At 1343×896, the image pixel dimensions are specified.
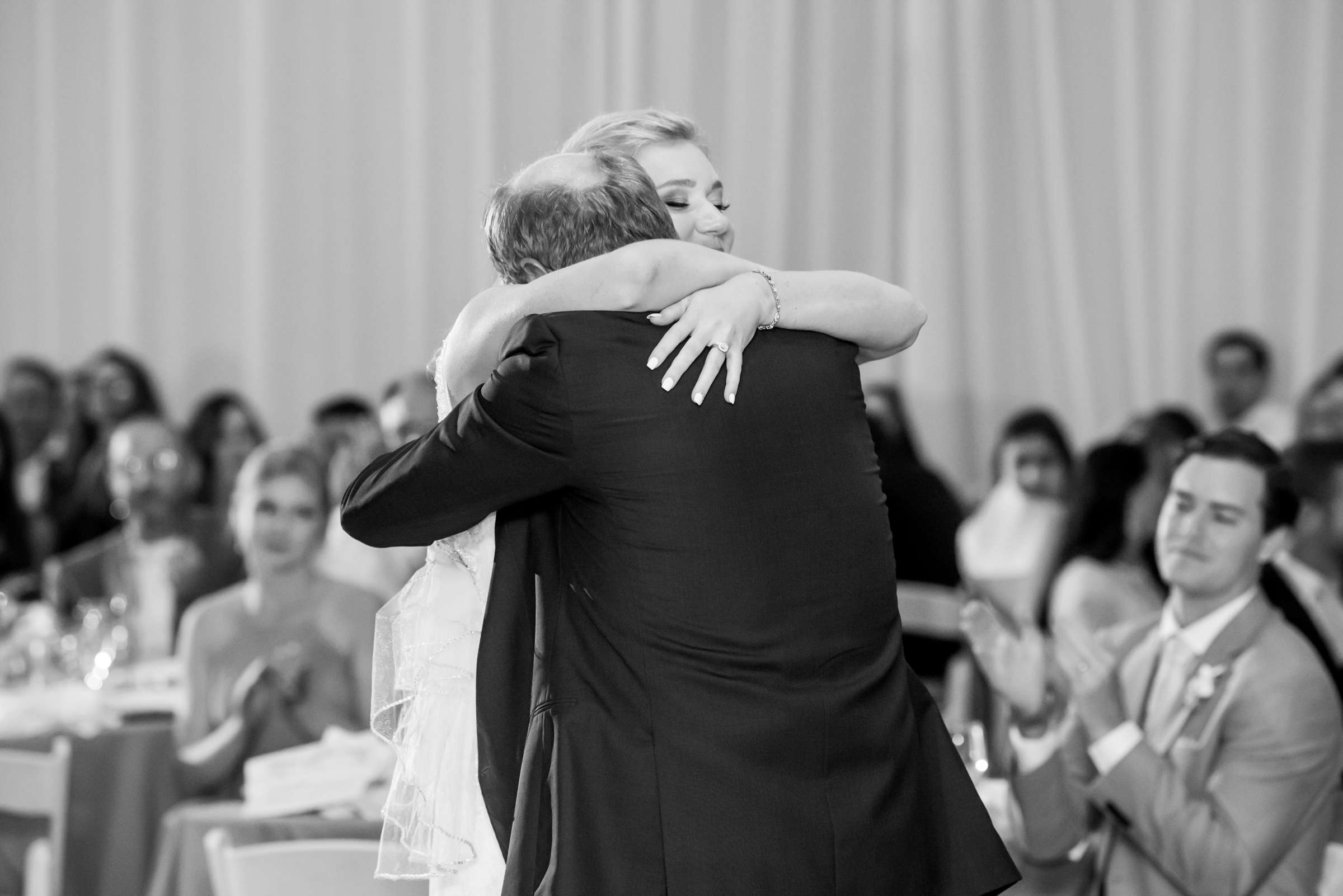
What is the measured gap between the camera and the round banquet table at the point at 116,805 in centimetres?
361

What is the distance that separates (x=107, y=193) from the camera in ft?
30.0

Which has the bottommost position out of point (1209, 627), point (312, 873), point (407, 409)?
point (312, 873)

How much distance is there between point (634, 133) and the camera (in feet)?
6.95

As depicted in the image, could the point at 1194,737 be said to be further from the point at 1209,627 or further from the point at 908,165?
the point at 908,165

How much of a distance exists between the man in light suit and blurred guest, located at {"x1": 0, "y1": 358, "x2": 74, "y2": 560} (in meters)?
5.56

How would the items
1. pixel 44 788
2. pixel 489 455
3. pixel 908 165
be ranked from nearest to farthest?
1. pixel 489 455
2. pixel 44 788
3. pixel 908 165

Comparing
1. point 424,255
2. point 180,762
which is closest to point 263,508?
point 180,762

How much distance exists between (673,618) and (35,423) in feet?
23.6

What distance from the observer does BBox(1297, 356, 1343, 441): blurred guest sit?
6.02m

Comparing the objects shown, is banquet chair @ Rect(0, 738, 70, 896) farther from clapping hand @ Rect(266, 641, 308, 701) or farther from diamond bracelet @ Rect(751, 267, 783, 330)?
diamond bracelet @ Rect(751, 267, 783, 330)

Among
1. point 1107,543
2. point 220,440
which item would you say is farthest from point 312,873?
point 220,440

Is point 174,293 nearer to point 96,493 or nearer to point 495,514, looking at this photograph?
point 96,493

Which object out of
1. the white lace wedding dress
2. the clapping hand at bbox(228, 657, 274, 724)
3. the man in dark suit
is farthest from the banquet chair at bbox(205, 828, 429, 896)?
the clapping hand at bbox(228, 657, 274, 724)

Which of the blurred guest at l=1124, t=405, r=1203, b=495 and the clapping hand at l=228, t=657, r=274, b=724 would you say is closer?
the clapping hand at l=228, t=657, r=274, b=724
